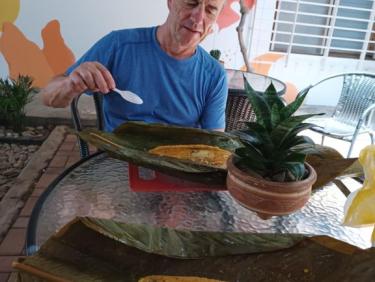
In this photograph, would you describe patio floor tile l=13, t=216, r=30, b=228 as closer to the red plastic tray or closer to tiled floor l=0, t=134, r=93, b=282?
tiled floor l=0, t=134, r=93, b=282

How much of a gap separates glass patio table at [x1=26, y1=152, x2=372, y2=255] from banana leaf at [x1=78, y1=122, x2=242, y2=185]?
0.24ft

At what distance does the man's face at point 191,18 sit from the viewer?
1727 millimetres

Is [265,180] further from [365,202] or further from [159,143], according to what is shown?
[159,143]

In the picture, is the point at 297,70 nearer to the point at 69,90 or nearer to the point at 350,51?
the point at 350,51

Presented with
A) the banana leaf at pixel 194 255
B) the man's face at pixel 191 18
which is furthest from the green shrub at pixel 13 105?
Answer: the banana leaf at pixel 194 255

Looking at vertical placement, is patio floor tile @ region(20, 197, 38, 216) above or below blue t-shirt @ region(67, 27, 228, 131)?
below

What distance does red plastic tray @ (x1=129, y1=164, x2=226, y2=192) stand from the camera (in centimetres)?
118

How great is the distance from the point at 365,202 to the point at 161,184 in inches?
27.7

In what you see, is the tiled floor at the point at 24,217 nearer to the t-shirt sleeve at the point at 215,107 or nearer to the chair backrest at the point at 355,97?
the t-shirt sleeve at the point at 215,107

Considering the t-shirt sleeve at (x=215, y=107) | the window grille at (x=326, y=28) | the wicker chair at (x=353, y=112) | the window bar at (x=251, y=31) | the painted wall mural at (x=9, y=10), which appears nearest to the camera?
the t-shirt sleeve at (x=215, y=107)

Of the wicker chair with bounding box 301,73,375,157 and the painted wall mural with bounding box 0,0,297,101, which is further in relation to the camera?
the painted wall mural with bounding box 0,0,297,101

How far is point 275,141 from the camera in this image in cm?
90

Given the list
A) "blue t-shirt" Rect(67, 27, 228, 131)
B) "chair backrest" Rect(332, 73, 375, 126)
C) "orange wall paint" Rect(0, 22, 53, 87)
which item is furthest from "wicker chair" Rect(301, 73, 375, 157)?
A: "orange wall paint" Rect(0, 22, 53, 87)

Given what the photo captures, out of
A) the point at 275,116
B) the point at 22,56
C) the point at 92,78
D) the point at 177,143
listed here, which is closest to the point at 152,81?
the point at 92,78
